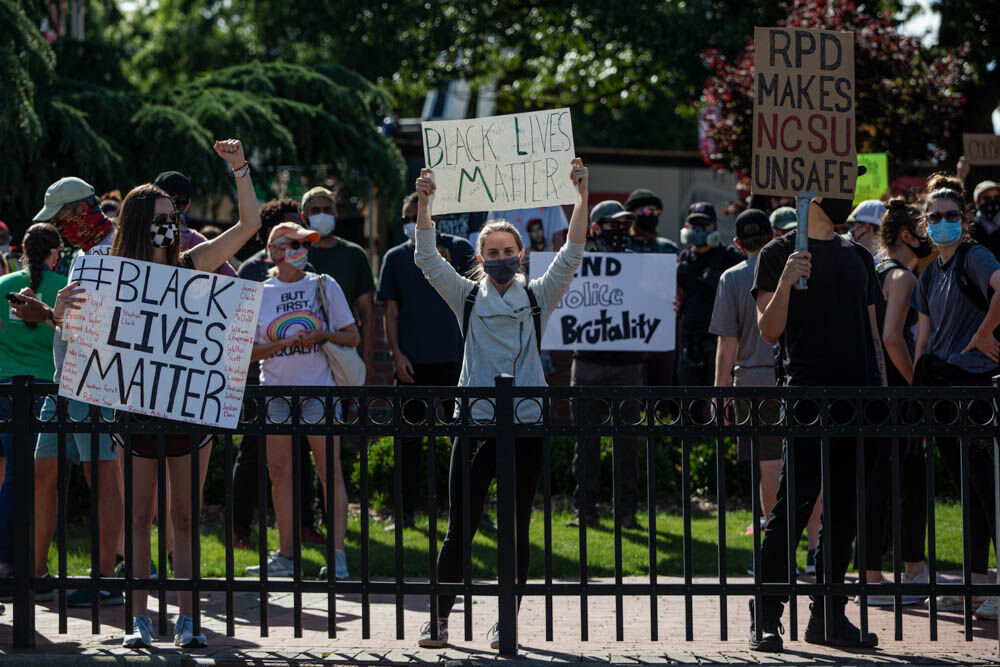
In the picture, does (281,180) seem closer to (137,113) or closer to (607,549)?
(137,113)

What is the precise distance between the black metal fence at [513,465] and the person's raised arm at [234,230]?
681 millimetres

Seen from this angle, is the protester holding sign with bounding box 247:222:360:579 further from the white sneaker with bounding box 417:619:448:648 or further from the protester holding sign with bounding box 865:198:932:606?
the protester holding sign with bounding box 865:198:932:606

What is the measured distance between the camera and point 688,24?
72.6 feet

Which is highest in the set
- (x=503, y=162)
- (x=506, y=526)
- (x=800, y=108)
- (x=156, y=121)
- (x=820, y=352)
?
(x=156, y=121)

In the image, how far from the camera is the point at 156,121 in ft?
43.0

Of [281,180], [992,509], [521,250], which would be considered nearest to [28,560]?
[521,250]

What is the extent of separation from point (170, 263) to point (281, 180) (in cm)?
933

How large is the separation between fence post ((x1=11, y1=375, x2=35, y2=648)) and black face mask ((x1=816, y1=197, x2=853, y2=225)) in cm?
353

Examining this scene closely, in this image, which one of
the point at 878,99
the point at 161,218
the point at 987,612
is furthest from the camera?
the point at 878,99

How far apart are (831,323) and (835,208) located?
52 cm

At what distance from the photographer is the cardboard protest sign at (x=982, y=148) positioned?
36.4 ft

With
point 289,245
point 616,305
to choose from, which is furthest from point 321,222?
point 616,305

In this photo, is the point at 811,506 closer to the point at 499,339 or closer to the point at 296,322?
the point at 499,339

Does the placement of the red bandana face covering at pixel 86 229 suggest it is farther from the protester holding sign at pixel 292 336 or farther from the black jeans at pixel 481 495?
Answer: the black jeans at pixel 481 495
